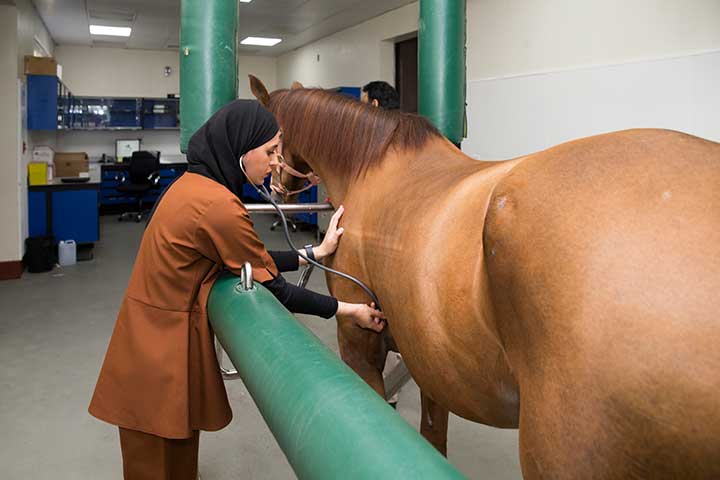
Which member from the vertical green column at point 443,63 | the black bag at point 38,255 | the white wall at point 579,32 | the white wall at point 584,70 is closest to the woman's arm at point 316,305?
the vertical green column at point 443,63

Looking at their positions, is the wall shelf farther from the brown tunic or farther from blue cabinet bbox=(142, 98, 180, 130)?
the brown tunic

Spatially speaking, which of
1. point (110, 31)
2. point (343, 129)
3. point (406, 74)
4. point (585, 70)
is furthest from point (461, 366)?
point (110, 31)

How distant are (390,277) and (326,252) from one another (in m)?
0.36

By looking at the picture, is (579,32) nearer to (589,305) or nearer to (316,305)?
(316,305)

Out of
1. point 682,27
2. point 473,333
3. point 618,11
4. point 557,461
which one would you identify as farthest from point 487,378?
point 618,11

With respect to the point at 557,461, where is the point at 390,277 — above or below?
above

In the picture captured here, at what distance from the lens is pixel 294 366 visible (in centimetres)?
71

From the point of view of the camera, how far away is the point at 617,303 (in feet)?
2.37

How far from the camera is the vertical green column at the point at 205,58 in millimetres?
1888

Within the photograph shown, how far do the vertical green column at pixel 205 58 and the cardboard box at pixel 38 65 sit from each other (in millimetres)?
4791

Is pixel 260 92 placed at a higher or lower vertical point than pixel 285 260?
higher

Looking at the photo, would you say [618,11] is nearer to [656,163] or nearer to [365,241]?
[365,241]

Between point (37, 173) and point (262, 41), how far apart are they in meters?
5.46

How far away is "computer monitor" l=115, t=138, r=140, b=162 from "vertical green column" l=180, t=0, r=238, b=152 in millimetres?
9406
